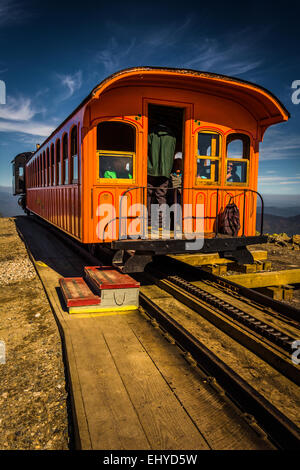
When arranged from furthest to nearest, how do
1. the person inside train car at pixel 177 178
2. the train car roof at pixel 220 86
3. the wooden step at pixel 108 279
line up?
the person inside train car at pixel 177 178 → the train car roof at pixel 220 86 → the wooden step at pixel 108 279

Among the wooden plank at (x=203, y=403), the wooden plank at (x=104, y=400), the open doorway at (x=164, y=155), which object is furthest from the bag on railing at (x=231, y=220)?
the wooden plank at (x=104, y=400)

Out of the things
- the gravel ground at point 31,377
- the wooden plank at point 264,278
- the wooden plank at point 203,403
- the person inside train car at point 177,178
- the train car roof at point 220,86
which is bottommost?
the gravel ground at point 31,377

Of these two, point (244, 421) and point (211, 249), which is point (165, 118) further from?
point (244, 421)

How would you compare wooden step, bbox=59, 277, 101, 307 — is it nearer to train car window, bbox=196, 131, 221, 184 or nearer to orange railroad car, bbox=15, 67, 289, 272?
orange railroad car, bbox=15, 67, 289, 272

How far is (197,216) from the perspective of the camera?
6.55 metres

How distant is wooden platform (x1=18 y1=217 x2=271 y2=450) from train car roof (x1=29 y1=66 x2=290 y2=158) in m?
3.63

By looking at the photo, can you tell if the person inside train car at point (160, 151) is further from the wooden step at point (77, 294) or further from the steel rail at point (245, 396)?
the steel rail at point (245, 396)

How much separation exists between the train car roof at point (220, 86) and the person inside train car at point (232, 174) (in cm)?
109

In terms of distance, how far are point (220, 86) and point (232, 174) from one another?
177cm

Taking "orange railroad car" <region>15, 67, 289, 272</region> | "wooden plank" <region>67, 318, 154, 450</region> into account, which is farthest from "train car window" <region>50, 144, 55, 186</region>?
"wooden plank" <region>67, 318, 154, 450</region>

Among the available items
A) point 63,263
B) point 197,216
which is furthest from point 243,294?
point 63,263

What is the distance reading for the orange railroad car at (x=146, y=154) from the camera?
5652mm

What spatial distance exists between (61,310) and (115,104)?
361 cm

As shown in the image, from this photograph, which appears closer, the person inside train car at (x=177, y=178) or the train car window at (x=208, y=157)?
A: the train car window at (x=208, y=157)
